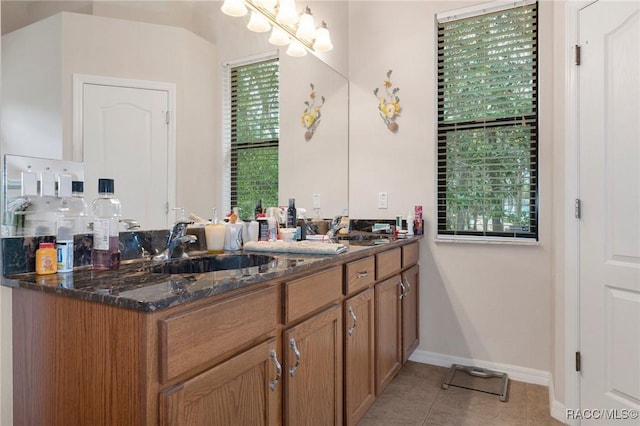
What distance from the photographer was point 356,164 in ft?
9.57

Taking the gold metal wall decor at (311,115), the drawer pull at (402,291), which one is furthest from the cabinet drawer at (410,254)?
the gold metal wall decor at (311,115)

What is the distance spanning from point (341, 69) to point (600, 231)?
1.92m

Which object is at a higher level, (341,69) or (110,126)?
(341,69)

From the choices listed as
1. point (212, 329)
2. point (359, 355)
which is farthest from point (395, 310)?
point (212, 329)

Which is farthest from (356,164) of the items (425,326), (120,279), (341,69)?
(120,279)

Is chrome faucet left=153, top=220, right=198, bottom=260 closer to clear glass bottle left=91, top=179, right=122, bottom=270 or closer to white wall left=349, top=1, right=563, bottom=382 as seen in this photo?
clear glass bottle left=91, top=179, right=122, bottom=270

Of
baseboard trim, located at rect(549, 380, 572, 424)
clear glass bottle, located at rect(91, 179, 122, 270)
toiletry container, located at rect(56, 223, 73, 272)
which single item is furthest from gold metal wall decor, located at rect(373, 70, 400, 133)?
toiletry container, located at rect(56, 223, 73, 272)

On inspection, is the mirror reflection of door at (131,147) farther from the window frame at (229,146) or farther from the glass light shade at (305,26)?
the glass light shade at (305,26)

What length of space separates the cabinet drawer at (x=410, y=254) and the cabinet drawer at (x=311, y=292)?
2.79ft

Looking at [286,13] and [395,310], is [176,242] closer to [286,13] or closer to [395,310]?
[395,310]

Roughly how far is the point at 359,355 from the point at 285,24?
1826 millimetres

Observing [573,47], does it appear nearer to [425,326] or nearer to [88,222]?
[425,326]

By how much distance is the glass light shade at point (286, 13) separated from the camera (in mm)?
2213

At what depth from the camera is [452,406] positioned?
6.91 ft
